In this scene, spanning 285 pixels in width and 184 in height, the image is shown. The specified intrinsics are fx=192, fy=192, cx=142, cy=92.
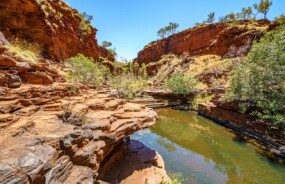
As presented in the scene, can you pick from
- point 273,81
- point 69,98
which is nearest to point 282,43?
point 273,81

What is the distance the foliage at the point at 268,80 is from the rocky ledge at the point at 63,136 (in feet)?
30.8

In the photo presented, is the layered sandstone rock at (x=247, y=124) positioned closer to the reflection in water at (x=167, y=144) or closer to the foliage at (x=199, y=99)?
the foliage at (x=199, y=99)

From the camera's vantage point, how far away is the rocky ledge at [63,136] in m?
3.44

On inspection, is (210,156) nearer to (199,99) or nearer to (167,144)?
(167,144)

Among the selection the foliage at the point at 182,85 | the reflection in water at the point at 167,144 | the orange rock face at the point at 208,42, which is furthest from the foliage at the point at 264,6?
the reflection in water at the point at 167,144

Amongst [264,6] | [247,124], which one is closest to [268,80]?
[247,124]

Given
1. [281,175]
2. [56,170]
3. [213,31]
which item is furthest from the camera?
[213,31]

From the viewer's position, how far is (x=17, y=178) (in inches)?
116

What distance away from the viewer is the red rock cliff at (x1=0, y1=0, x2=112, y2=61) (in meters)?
20.1

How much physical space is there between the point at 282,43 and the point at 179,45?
1932 inches

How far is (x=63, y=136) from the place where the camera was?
183 inches

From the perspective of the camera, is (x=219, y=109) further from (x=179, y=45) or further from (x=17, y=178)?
(x=179, y=45)

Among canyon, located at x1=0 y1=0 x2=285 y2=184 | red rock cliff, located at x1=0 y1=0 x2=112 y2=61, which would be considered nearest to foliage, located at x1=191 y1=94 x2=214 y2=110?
canyon, located at x1=0 y1=0 x2=285 y2=184

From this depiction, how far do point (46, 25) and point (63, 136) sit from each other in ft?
75.0
